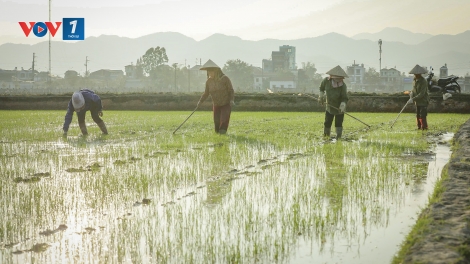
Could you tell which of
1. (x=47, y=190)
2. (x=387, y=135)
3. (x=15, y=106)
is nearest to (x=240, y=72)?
(x=15, y=106)

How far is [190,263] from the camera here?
347cm

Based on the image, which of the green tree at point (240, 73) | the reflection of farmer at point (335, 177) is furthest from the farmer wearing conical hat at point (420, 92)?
the green tree at point (240, 73)

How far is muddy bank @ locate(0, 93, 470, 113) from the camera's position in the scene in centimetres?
2858

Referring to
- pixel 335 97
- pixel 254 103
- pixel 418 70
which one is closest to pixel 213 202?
pixel 335 97

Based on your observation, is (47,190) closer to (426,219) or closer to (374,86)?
(426,219)

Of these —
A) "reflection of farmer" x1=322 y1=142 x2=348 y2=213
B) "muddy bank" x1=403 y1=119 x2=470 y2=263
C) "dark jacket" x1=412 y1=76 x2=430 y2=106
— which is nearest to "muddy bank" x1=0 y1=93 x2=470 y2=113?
"dark jacket" x1=412 y1=76 x2=430 y2=106

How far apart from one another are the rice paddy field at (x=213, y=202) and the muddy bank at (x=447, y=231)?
0.87ft

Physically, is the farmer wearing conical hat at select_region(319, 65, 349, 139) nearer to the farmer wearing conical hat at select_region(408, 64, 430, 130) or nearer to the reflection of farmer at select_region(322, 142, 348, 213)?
the reflection of farmer at select_region(322, 142, 348, 213)

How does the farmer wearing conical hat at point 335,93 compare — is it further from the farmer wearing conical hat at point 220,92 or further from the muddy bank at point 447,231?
the muddy bank at point 447,231

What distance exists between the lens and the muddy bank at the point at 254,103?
2858 cm

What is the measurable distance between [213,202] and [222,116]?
7.82 metres

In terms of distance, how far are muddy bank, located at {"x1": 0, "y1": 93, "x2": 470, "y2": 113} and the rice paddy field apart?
64.5 ft

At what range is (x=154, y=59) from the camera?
9825 cm

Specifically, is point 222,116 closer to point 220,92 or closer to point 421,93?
point 220,92
